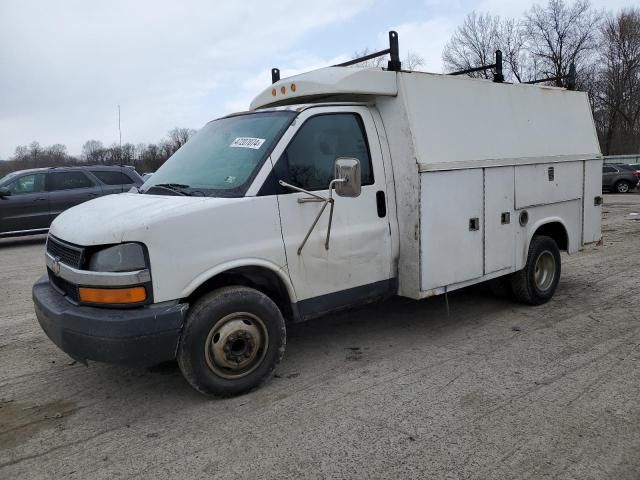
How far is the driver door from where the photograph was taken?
166 inches

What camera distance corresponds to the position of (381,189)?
187 inches

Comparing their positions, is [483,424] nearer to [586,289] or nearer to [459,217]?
[459,217]

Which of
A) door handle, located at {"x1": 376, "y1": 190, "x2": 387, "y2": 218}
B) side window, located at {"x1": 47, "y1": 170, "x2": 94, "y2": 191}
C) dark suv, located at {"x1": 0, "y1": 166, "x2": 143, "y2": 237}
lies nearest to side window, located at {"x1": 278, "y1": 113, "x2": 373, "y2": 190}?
door handle, located at {"x1": 376, "y1": 190, "x2": 387, "y2": 218}

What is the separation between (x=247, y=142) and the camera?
4.37m

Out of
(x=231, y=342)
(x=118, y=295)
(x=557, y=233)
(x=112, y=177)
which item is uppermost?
(x=112, y=177)

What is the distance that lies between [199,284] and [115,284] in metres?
0.54

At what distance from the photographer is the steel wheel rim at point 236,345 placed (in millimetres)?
3840

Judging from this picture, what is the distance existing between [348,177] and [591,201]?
429 cm

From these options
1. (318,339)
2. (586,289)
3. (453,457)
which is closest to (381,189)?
(318,339)

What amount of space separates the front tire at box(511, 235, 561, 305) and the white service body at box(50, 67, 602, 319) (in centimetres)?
20

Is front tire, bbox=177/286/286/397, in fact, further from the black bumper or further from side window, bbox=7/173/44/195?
side window, bbox=7/173/44/195

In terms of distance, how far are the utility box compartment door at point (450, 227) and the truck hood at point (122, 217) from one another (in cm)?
180

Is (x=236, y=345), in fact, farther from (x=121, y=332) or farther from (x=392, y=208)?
(x=392, y=208)

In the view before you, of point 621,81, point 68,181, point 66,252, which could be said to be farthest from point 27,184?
point 621,81
